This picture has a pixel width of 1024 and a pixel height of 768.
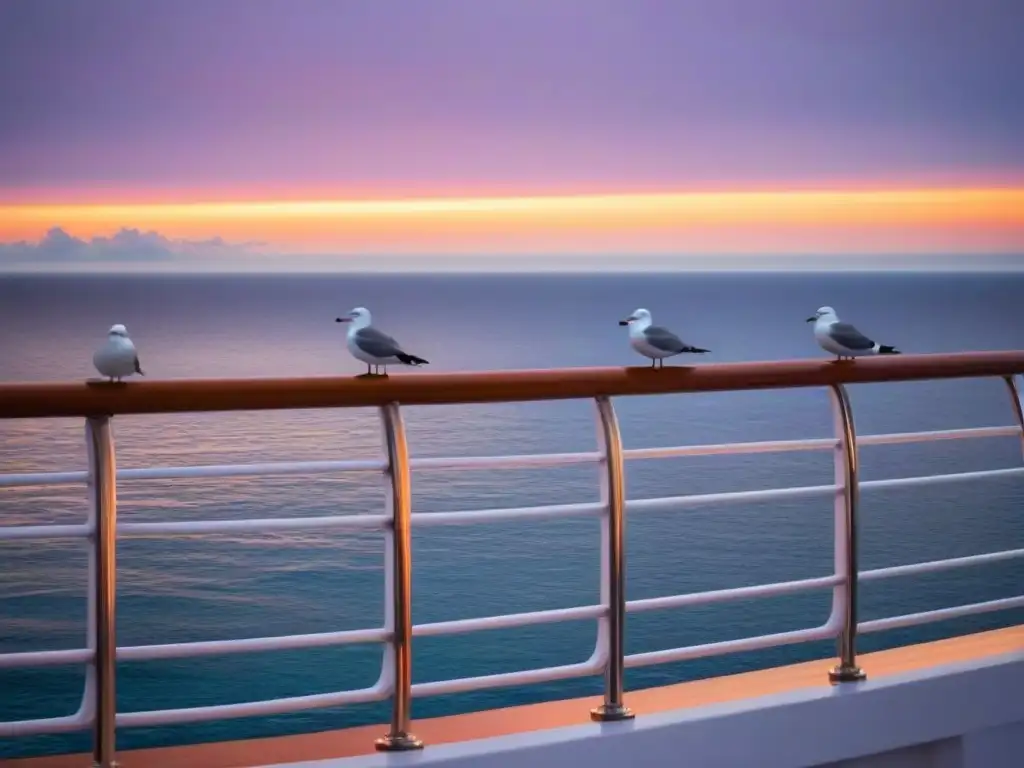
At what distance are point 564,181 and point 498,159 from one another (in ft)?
10.1

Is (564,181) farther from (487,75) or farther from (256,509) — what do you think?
(256,509)

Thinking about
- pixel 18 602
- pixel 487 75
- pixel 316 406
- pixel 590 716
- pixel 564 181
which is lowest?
pixel 18 602

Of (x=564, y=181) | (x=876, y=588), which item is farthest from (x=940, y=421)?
(x=564, y=181)

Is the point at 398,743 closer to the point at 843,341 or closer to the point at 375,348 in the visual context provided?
the point at 375,348

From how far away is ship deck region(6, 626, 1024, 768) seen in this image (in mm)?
1935

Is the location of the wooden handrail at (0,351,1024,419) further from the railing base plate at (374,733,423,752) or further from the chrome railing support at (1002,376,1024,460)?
the railing base plate at (374,733,423,752)

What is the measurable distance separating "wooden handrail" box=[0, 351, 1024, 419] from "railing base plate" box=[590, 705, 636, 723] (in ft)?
1.59

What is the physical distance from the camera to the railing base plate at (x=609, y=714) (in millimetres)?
2068

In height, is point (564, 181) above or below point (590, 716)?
above

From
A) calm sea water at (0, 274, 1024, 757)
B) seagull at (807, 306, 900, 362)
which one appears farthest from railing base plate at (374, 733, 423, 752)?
calm sea water at (0, 274, 1024, 757)

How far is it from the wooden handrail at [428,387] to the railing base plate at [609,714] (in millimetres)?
485

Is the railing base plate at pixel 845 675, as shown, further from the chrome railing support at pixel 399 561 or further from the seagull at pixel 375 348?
the seagull at pixel 375 348

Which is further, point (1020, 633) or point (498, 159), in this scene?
point (498, 159)

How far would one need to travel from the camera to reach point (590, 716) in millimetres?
2088
